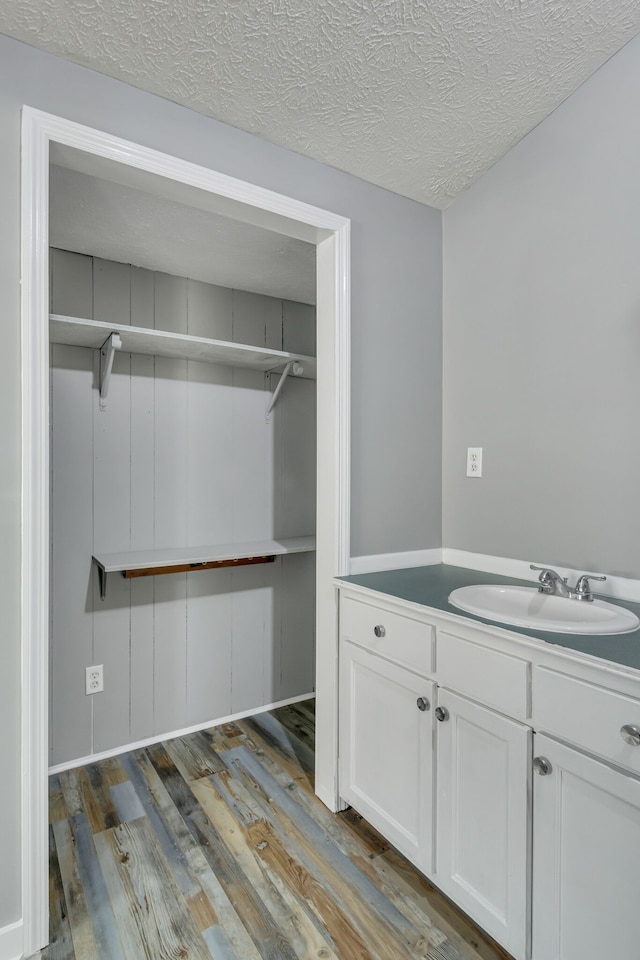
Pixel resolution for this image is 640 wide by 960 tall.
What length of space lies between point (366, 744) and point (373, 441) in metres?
1.05

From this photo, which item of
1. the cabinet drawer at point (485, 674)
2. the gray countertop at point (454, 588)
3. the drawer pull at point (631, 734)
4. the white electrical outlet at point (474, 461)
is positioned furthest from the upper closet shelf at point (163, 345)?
the drawer pull at point (631, 734)

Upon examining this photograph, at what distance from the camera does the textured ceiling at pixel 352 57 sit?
49.6 inches

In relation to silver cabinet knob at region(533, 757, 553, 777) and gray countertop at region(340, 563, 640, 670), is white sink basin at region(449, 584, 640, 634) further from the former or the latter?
silver cabinet knob at region(533, 757, 553, 777)

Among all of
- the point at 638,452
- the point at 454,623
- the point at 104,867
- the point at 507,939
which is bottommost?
the point at 104,867

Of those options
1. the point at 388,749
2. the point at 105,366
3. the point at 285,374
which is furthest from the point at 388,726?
the point at 105,366

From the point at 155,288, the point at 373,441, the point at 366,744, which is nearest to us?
the point at 366,744

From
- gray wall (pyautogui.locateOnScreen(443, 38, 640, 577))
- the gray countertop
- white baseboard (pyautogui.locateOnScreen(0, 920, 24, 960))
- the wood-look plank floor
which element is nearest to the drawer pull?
the gray countertop

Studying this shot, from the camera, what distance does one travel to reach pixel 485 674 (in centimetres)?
129

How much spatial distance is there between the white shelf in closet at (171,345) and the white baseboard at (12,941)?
5.71 ft

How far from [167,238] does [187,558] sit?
132cm

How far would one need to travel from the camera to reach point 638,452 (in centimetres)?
146

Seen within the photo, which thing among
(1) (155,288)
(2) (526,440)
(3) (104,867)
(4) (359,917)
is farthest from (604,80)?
(3) (104,867)

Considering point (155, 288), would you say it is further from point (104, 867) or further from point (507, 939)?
point (507, 939)

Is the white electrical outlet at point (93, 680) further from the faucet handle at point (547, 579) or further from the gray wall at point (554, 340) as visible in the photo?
the faucet handle at point (547, 579)
